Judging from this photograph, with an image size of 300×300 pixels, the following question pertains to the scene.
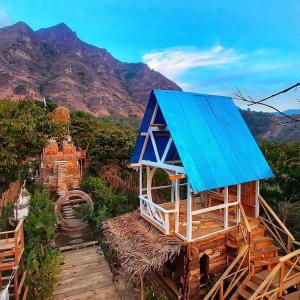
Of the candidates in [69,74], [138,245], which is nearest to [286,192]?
A: [138,245]

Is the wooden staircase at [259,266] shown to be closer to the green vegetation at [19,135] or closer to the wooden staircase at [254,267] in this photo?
the wooden staircase at [254,267]

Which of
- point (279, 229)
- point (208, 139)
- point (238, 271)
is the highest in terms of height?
point (208, 139)

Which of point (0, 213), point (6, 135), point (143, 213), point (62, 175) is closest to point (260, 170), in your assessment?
point (143, 213)

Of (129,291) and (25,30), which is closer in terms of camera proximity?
(129,291)

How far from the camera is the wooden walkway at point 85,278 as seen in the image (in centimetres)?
950

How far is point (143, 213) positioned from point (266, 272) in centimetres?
470

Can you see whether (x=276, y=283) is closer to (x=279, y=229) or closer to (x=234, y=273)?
(x=234, y=273)

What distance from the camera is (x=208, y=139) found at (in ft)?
28.8

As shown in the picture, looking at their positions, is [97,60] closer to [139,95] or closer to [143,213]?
[139,95]

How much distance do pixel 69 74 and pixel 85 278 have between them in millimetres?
101420

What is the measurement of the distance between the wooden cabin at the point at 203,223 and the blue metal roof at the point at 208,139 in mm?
33

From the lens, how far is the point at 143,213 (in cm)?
1060

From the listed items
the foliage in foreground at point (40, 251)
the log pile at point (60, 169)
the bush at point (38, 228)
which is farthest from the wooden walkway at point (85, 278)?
the log pile at point (60, 169)

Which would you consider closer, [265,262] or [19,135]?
[265,262]
